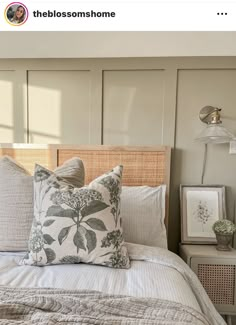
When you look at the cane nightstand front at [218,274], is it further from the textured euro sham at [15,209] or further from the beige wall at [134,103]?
the textured euro sham at [15,209]

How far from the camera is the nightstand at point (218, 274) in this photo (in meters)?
1.77

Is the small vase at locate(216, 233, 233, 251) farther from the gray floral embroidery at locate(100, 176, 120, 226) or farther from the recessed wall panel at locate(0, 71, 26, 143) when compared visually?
the recessed wall panel at locate(0, 71, 26, 143)

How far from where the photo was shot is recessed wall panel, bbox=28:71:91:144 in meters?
2.11

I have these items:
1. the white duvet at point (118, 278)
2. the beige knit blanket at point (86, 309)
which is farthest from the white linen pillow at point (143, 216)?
the beige knit blanket at point (86, 309)

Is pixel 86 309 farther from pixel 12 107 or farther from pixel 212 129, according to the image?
pixel 12 107

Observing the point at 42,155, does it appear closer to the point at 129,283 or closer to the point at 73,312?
the point at 129,283

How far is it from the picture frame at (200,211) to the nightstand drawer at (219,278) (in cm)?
23

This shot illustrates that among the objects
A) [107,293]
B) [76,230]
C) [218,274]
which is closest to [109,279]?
[107,293]

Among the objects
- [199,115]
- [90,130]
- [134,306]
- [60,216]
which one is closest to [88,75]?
[90,130]

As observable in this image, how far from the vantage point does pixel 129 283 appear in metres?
1.17

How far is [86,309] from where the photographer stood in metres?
0.89
